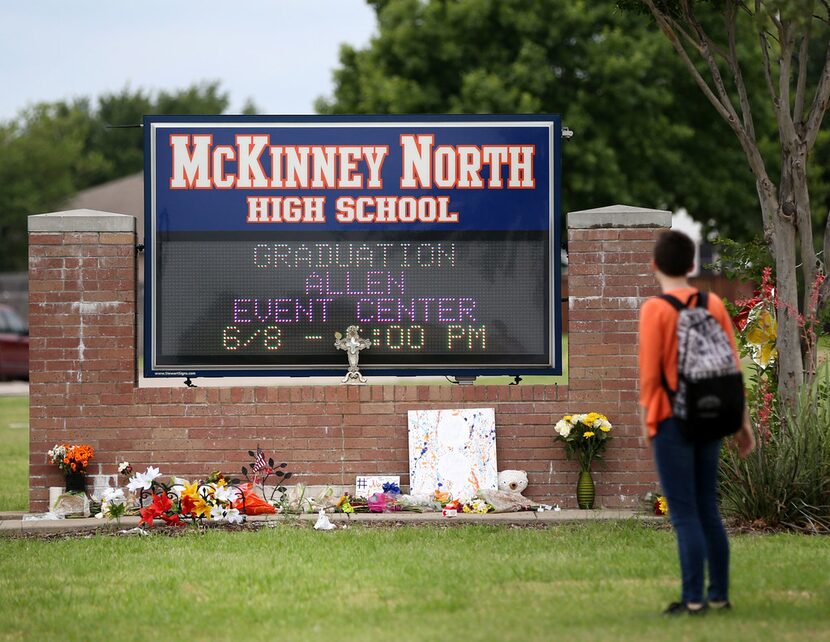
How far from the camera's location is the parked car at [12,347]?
28.9 meters

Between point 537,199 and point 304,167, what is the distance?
1.81 metres

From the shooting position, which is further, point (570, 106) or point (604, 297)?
point (570, 106)

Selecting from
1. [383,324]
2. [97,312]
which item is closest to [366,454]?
[383,324]

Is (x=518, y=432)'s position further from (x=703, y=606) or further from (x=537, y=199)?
(x=703, y=606)

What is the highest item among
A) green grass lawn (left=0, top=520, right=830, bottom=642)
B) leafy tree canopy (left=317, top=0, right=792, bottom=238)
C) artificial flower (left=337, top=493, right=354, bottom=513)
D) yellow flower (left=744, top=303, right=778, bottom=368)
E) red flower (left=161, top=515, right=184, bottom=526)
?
leafy tree canopy (left=317, top=0, right=792, bottom=238)

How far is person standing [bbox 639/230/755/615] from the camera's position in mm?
6000

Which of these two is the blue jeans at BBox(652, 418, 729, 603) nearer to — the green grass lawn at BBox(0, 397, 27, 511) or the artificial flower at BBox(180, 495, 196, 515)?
the artificial flower at BBox(180, 495, 196, 515)

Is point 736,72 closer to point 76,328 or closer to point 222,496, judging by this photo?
point 222,496

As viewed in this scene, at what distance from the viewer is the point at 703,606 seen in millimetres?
6066

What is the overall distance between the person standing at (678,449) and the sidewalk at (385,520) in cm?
324

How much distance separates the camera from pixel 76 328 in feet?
32.9

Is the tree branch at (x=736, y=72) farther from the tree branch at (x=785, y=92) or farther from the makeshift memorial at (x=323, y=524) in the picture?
the makeshift memorial at (x=323, y=524)

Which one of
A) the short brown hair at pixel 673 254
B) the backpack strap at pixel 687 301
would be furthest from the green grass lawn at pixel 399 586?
the short brown hair at pixel 673 254

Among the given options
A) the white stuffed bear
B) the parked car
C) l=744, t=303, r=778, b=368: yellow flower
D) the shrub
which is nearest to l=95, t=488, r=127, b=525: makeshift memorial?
the white stuffed bear
